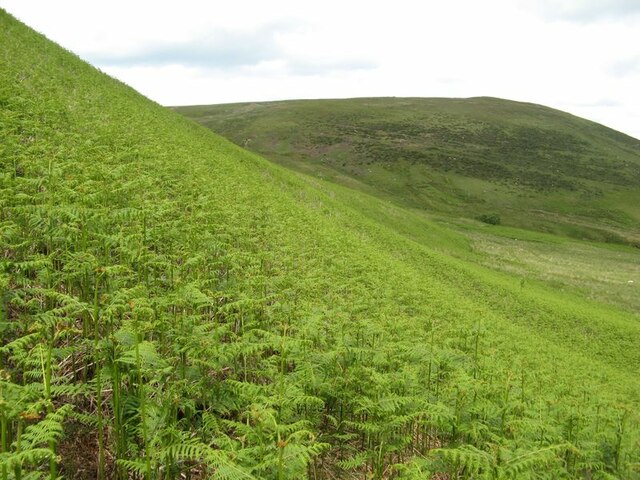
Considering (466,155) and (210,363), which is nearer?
(210,363)

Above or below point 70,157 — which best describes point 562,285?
below

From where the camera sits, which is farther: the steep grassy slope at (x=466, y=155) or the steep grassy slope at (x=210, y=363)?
the steep grassy slope at (x=466, y=155)

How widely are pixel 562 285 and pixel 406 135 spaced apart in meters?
99.7

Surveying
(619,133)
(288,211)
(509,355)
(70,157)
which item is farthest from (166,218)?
(619,133)

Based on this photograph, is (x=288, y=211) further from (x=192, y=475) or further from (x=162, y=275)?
(x=192, y=475)

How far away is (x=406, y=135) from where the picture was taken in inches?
5359

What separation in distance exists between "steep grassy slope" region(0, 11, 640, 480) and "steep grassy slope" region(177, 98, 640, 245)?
85.0 m

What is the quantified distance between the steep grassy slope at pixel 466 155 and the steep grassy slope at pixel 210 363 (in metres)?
85.0

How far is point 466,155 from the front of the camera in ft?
416

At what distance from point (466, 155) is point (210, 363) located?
132m

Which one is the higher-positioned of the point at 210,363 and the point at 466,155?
the point at 466,155

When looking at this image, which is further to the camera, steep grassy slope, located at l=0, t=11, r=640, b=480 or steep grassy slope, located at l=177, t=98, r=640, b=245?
steep grassy slope, located at l=177, t=98, r=640, b=245

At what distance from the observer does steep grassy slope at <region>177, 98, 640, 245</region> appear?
10019 cm

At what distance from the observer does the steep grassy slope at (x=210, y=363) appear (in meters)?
4.88
